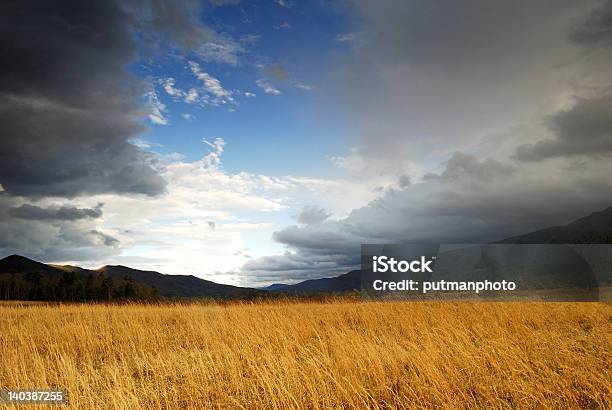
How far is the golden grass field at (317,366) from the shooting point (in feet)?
17.8

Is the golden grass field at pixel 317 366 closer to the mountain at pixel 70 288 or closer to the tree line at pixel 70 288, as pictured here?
the mountain at pixel 70 288

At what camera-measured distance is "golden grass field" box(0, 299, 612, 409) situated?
17.8ft

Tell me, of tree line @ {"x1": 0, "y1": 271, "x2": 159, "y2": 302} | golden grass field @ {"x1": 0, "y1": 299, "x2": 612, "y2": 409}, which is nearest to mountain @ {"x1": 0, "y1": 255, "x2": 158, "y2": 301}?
tree line @ {"x1": 0, "y1": 271, "x2": 159, "y2": 302}

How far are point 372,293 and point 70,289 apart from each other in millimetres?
62338

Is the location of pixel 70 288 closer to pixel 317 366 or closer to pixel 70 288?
pixel 70 288

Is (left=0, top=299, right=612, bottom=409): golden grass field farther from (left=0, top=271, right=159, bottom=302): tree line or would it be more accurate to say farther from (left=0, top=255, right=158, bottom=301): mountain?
(left=0, top=271, right=159, bottom=302): tree line

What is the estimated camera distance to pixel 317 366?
6.49m

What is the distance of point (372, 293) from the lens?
1950cm

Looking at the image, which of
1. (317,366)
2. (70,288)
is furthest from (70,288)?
(317,366)

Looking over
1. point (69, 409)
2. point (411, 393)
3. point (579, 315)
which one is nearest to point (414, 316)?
point (579, 315)

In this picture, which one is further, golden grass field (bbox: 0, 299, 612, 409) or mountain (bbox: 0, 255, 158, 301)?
mountain (bbox: 0, 255, 158, 301)

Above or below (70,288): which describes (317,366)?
above

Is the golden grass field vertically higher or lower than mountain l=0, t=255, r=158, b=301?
higher

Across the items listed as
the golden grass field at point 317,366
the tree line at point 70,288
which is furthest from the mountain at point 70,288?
the golden grass field at point 317,366
